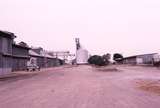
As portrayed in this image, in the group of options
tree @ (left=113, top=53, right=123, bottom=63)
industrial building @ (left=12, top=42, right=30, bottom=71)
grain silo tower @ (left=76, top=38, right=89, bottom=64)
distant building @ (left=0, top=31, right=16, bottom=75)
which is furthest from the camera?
tree @ (left=113, top=53, right=123, bottom=63)

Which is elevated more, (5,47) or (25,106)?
(5,47)

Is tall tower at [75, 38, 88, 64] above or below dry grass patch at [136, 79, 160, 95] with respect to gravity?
above

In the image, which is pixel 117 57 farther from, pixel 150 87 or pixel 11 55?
pixel 150 87

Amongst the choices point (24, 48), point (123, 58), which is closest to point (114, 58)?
point (123, 58)

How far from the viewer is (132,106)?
36.9ft

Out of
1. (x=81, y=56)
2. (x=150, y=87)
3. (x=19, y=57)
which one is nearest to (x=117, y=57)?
(x=81, y=56)

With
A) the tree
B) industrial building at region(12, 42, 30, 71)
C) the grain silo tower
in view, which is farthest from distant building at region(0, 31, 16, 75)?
the tree

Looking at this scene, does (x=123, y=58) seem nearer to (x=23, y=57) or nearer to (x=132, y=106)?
(x=23, y=57)

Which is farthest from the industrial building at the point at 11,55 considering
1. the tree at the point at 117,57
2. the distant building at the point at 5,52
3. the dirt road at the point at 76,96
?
the tree at the point at 117,57

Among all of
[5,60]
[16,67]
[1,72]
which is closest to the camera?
[1,72]

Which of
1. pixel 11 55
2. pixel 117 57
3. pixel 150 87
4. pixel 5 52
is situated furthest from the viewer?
pixel 117 57

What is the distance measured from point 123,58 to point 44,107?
168402 mm

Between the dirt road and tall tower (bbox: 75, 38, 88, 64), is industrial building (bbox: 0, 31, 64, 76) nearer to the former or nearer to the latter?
the dirt road

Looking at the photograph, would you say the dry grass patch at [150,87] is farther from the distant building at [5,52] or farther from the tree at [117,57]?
the tree at [117,57]
